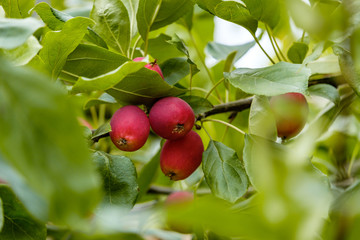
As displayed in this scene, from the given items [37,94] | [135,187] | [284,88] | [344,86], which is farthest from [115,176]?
[344,86]

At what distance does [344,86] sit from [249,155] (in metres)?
0.37

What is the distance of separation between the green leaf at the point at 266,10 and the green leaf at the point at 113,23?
0.22 metres

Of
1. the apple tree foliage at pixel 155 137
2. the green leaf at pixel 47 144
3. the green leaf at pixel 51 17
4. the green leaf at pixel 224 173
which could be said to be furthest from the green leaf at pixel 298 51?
the green leaf at pixel 47 144

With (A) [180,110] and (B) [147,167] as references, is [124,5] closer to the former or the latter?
(A) [180,110]

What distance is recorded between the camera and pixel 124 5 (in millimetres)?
825

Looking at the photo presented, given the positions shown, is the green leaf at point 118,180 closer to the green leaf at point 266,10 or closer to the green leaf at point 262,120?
the green leaf at point 262,120

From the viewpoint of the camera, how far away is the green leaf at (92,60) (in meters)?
0.69

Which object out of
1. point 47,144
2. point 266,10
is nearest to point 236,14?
→ point 266,10

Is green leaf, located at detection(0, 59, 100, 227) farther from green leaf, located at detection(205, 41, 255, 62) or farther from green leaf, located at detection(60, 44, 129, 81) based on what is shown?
green leaf, located at detection(205, 41, 255, 62)

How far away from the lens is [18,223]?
662mm

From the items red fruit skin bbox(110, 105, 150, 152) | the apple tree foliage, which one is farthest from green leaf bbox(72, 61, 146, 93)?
red fruit skin bbox(110, 105, 150, 152)

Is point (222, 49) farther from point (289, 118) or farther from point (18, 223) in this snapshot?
point (18, 223)

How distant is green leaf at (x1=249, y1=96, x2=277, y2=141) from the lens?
73cm

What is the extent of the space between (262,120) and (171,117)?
158 mm
